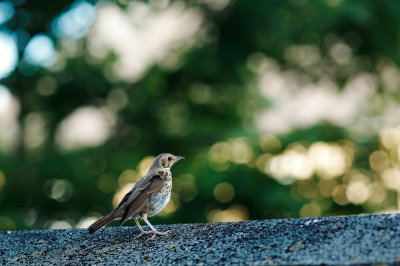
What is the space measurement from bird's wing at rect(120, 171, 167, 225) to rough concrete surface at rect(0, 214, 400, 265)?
190 mm

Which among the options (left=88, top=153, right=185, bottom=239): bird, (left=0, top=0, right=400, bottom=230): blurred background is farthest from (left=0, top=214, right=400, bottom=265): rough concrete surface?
(left=0, top=0, right=400, bottom=230): blurred background

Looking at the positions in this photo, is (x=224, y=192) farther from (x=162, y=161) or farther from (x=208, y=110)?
(x=162, y=161)

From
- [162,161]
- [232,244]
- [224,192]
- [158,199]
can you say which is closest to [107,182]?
[224,192]

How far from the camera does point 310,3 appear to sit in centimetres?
927

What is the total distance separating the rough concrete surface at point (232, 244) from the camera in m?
2.30

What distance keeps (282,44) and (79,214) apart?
4.54 meters

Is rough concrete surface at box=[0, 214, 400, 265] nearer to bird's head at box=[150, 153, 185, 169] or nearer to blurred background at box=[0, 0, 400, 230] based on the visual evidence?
bird's head at box=[150, 153, 185, 169]

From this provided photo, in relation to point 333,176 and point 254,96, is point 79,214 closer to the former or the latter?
point 254,96

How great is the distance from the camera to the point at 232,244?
270cm

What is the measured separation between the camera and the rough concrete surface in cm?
230

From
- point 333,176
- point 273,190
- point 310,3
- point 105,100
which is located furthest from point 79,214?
point 310,3

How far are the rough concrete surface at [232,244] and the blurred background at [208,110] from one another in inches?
189

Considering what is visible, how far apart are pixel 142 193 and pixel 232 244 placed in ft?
A: 2.32

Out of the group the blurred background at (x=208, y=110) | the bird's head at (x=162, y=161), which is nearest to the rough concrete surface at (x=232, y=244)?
the bird's head at (x=162, y=161)
